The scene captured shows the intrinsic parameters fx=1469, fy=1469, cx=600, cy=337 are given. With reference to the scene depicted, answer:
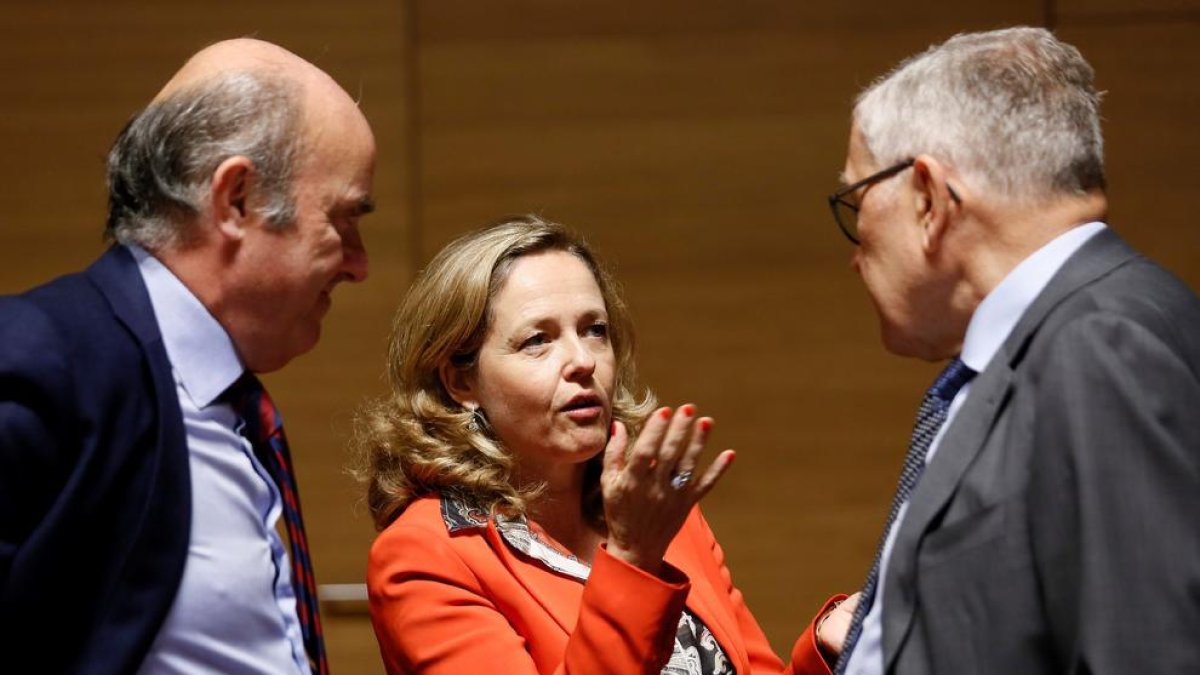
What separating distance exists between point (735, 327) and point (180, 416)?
1.76 meters

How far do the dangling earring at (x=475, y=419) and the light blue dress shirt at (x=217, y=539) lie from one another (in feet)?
1.61

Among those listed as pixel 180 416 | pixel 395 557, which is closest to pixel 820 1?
pixel 395 557

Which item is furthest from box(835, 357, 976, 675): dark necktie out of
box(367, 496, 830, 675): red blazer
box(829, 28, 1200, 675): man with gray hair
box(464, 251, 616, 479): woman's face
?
box(464, 251, 616, 479): woman's face

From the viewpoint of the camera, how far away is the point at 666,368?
3117mm

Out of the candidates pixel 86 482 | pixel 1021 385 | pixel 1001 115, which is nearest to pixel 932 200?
pixel 1001 115

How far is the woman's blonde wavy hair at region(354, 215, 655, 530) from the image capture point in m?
2.06

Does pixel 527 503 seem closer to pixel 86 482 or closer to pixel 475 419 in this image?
pixel 475 419

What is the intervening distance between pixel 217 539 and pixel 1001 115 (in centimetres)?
94

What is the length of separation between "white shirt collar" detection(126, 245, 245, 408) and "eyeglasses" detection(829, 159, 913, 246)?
72 centimetres

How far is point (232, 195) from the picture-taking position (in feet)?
5.23

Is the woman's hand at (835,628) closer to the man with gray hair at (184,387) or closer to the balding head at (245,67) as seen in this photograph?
the man with gray hair at (184,387)

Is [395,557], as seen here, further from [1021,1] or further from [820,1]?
[1021,1]

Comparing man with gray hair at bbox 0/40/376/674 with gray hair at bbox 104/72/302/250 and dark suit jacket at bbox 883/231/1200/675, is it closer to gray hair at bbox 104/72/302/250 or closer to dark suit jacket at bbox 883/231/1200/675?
gray hair at bbox 104/72/302/250

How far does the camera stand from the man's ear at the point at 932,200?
1.58m
